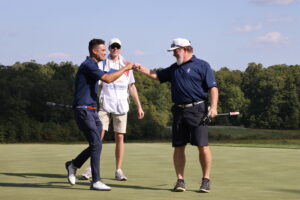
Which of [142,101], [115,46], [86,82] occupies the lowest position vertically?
[86,82]

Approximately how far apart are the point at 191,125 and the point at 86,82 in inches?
58.4

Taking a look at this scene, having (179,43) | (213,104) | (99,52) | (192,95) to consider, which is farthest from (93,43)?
(213,104)

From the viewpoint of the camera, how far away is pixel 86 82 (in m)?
8.39

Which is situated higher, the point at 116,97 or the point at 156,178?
the point at 116,97

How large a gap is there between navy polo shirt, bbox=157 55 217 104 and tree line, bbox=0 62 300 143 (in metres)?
64.1

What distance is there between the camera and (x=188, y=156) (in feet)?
47.9

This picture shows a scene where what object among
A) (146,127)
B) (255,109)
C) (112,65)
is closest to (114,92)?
(112,65)

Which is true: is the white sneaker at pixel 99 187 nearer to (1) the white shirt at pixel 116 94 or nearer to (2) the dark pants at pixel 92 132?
(2) the dark pants at pixel 92 132

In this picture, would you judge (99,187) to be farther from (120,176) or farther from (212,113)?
(212,113)

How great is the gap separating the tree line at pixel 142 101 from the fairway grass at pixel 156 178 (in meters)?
58.9

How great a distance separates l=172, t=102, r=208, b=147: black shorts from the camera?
8266mm

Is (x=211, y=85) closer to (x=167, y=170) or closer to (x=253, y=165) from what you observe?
(x=167, y=170)

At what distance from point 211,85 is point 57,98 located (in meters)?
82.0

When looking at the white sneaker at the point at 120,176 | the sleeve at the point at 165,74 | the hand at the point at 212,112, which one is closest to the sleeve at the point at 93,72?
the sleeve at the point at 165,74
